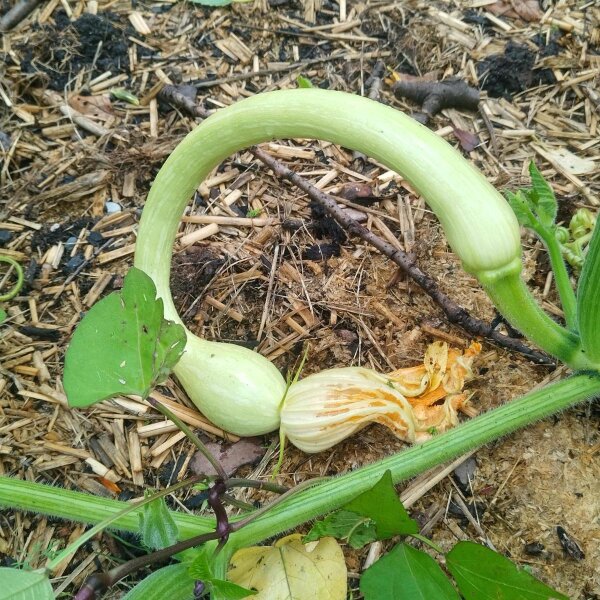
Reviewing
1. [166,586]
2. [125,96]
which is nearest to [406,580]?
[166,586]

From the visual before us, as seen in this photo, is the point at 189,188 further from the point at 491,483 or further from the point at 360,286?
the point at 491,483

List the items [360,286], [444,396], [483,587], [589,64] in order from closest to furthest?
1. [483,587]
2. [444,396]
3. [360,286]
4. [589,64]

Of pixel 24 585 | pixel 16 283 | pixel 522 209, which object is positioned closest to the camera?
pixel 24 585

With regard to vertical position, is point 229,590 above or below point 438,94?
below

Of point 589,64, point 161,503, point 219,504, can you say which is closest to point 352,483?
point 219,504

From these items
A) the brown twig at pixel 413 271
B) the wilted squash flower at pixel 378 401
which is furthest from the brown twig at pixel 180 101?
the wilted squash flower at pixel 378 401

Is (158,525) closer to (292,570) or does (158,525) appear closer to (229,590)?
(229,590)
